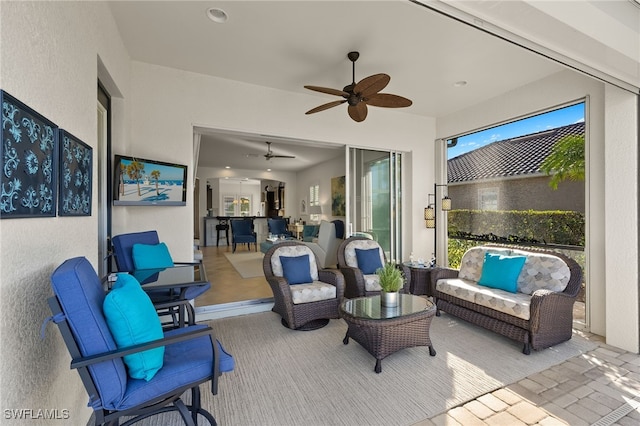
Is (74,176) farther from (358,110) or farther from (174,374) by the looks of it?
(358,110)

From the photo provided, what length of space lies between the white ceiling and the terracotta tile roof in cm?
74

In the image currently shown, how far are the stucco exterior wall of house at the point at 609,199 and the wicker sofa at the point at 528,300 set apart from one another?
47cm

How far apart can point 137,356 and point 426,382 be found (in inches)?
79.3

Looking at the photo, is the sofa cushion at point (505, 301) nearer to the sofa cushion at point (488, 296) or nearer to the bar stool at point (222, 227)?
the sofa cushion at point (488, 296)

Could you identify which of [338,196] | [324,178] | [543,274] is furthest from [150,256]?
[324,178]

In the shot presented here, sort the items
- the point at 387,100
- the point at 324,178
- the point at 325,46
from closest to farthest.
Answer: the point at 325,46
the point at 387,100
the point at 324,178

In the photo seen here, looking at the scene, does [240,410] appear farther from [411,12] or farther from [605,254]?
[605,254]

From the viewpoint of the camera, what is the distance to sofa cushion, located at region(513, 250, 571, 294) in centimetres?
293

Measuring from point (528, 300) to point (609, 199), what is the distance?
1374 millimetres

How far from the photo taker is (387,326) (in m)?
2.44

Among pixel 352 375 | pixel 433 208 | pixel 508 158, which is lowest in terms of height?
pixel 352 375

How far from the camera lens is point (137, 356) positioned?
1396mm

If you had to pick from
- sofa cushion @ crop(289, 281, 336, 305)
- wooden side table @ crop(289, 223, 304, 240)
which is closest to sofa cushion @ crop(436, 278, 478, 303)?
sofa cushion @ crop(289, 281, 336, 305)

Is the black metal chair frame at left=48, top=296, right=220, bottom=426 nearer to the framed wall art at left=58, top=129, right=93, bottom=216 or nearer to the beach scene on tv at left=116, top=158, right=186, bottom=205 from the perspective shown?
the framed wall art at left=58, top=129, right=93, bottom=216
